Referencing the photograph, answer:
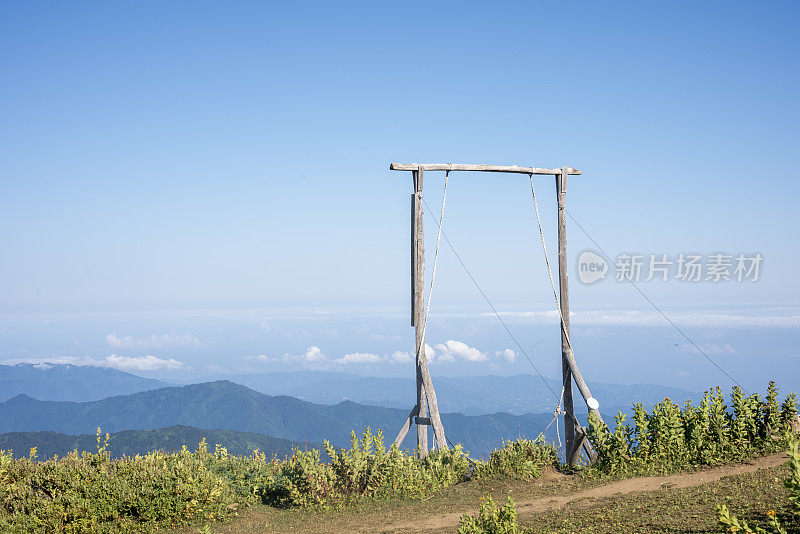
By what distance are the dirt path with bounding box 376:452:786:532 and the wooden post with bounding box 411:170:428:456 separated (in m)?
3.56

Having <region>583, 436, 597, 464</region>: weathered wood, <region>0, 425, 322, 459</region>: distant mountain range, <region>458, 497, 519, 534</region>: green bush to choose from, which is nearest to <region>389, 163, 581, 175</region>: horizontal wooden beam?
<region>583, 436, 597, 464</region>: weathered wood

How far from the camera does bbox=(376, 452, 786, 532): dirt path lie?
9305mm

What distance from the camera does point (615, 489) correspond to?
10.4m

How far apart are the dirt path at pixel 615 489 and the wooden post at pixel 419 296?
356 cm

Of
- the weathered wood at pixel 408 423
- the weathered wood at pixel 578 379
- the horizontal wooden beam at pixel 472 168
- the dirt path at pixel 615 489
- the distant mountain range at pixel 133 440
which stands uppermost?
the horizontal wooden beam at pixel 472 168

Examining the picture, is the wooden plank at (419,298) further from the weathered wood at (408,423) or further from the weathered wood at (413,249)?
the weathered wood at (408,423)

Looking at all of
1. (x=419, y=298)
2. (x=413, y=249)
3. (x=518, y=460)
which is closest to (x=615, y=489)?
(x=518, y=460)

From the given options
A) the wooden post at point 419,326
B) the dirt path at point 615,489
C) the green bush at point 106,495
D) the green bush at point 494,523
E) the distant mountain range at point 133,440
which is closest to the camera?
the green bush at point 494,523

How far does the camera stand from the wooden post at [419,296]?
13.4 metres

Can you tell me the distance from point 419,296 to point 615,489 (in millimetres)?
5532

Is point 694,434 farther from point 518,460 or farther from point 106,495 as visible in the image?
point 106,495

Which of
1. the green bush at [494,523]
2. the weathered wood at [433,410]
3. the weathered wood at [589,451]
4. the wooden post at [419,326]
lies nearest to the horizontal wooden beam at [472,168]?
the wooden post at [419,326]

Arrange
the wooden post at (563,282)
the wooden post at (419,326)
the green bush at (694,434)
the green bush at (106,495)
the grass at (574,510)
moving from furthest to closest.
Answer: the wooden post at (563,282) < the wooden post at (419,326) < the green bush at (694,434) < the green bush at (106,495) < the grass at (574,510)

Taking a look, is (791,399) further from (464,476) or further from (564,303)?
(464,476)
